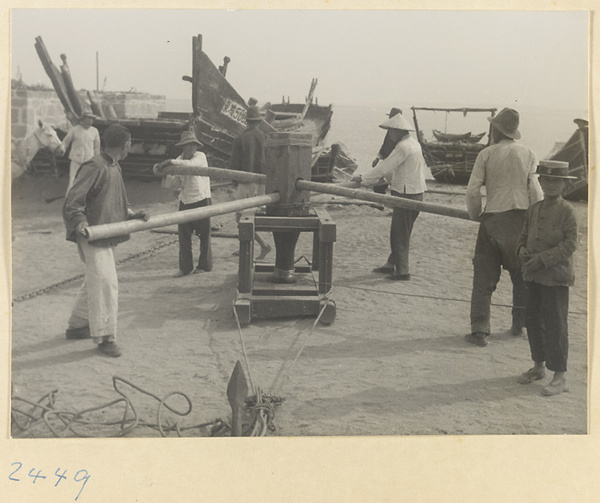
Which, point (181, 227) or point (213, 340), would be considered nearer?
point (213, 340)

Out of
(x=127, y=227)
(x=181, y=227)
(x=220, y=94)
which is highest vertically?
(x=220, y=94)

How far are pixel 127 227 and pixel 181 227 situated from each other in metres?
3.50

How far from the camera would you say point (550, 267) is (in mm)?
Answer: 4645

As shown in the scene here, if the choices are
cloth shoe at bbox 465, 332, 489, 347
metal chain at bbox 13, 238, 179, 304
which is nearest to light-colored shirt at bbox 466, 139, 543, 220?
cloth shoe at bbox 465, 332, 489, 347

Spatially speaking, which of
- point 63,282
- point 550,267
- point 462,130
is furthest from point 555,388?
point 462,130

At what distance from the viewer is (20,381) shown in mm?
4734

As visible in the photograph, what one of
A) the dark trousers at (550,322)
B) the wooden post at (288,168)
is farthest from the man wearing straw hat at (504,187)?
the wooden post at (288,168)

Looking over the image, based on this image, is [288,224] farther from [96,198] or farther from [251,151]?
[251,151]

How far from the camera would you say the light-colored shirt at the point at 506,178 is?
17.5 feet

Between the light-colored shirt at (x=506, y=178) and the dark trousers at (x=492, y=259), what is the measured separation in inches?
3.7

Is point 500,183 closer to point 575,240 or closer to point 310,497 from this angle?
point 575,240

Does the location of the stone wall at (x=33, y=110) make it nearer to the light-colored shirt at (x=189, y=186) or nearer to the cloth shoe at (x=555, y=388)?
the light-colored shirt at (x=189, y=186)

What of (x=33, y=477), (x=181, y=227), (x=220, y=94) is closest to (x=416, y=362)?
(x=33, y=477)

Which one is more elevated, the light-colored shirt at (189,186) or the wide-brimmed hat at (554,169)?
the wide-brimmed hat at (554,169)
